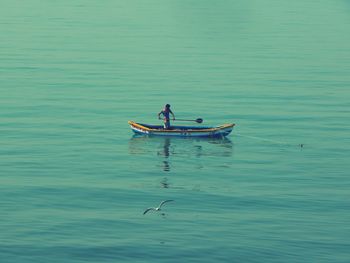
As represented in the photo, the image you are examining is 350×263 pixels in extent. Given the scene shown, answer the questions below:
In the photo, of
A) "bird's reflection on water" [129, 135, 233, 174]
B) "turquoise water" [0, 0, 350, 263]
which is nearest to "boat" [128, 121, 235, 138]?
"bird's reflection on water" [129, 135, 233, 174]

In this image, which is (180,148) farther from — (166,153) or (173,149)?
(166,153)

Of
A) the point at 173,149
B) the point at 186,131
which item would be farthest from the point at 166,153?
the point at 186,131

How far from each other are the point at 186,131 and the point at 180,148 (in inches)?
72.2

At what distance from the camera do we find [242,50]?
120062 millimetres

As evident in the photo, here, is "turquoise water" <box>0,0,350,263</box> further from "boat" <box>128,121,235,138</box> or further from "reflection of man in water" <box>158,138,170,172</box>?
"boat" <box>128,121,235,138</box>

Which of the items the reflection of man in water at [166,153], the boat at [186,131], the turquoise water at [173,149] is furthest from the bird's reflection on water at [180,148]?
the boat at [186,131]

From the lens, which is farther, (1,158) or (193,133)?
(193,133)

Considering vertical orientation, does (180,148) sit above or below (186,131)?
below

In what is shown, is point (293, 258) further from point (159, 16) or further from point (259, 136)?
point (159, 16)

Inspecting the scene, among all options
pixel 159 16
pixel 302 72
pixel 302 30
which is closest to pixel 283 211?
pixel 302 72

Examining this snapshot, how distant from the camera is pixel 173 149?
6688 centimetres

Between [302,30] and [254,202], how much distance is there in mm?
86291

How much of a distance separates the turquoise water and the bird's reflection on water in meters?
0.16

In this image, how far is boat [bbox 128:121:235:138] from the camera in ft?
224
